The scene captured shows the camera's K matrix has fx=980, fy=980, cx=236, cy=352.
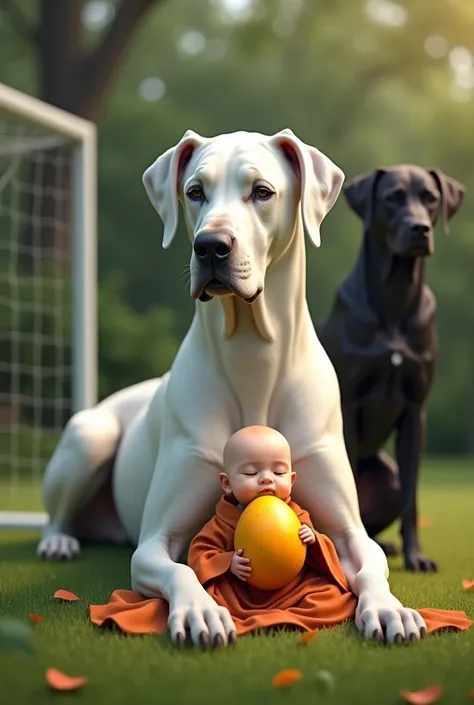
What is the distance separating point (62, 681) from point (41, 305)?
8.13 meters

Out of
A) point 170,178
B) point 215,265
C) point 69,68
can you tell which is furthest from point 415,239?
point 69,68

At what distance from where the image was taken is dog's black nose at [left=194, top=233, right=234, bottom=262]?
2729 mm

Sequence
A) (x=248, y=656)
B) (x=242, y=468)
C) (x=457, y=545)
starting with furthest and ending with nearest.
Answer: (x=457, y=545)
(x=242, y=468)
(x=248, y=656)

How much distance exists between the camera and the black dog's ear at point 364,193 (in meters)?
4.15

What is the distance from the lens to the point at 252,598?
283cm

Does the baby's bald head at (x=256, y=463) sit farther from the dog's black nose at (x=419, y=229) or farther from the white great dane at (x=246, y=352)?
the dog's black nose at (x=419, y=229)

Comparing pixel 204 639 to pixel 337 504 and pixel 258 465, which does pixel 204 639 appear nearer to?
pixel 258 465

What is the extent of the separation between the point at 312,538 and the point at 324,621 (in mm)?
250

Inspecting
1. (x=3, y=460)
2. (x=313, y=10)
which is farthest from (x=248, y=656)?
(x=313, y=10)

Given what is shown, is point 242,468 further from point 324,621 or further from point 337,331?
point 337,331

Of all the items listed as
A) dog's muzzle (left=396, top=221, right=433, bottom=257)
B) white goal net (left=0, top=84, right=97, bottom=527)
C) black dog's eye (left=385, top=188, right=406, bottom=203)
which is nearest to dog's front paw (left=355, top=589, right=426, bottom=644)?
dog's muzzle (left=396, top=221, right=433, bottom=257)

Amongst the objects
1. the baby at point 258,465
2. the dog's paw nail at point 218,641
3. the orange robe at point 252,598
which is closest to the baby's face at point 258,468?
the baby at point 258,465

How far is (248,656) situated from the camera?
7.75 feet

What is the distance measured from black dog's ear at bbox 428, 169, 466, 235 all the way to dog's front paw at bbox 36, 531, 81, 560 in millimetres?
2096
